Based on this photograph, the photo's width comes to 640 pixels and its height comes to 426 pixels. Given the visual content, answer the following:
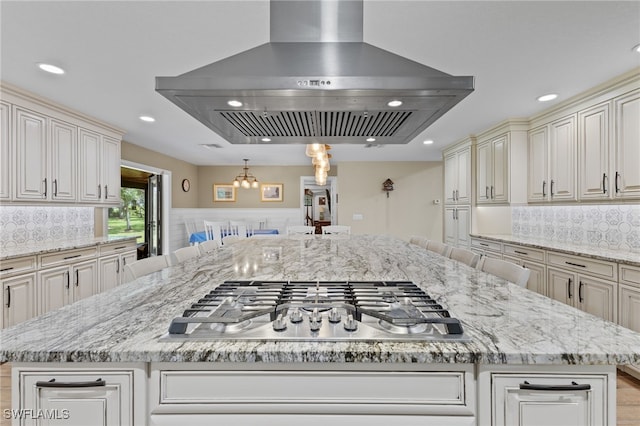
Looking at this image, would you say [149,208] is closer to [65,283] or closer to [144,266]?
[65,283]

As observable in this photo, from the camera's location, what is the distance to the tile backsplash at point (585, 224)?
105 inches

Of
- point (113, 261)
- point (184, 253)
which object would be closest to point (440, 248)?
point (184, 253)

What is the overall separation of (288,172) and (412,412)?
284 inches

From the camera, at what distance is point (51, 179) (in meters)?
3.09

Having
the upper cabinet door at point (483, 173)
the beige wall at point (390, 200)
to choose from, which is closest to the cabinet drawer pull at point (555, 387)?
the upper cabinet door at point (483, 173)

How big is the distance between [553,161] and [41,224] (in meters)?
5.49

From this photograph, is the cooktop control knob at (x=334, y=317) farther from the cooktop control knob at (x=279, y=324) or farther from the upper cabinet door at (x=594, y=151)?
the upper cabinet door at (x=594, y=151)

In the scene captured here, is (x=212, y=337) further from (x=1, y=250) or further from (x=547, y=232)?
(x=547, y=232)

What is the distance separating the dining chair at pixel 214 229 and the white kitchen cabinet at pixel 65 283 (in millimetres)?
2361

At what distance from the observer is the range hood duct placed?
116 centimetres

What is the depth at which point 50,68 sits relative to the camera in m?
2.29

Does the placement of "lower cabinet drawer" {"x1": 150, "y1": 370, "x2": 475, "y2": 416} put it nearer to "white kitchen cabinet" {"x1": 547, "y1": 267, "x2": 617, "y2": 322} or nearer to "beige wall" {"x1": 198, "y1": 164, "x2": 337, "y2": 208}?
"white kitchen cabinet" {"x1": 547, "y1": 267, "x2": 617, "y2": 322}

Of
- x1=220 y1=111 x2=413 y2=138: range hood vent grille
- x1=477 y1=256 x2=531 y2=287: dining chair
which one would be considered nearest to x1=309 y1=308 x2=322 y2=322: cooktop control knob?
x1=220 y1=111 x2=413 y2=138: range hood vent grille

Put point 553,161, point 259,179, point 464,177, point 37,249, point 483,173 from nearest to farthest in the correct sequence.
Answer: point 37,249, point 553,161, point 483,173, point 464,177, point 259,179
